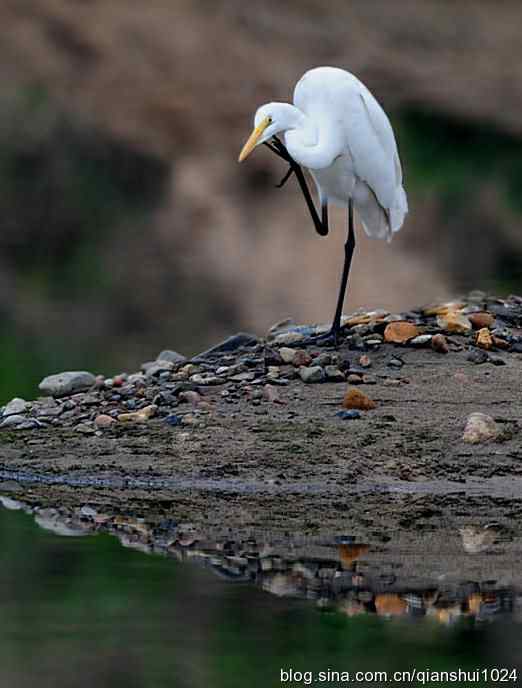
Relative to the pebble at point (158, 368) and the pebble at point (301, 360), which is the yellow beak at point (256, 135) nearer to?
the pebble at point (301, 360)

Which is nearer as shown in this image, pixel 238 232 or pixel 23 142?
pixel 238 232

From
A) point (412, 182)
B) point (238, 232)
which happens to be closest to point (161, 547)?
point (238, 232)

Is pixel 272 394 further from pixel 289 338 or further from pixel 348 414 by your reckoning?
pixel 289 338

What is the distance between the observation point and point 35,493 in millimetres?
6582

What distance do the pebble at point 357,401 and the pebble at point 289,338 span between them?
0.79 metres

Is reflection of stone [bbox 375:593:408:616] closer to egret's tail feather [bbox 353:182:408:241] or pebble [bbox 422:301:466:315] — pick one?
pebble [bbox 422:301:466:315]

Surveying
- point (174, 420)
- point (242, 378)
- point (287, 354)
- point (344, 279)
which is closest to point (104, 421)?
point (174, 420)

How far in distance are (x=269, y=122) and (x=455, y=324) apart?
1.35m

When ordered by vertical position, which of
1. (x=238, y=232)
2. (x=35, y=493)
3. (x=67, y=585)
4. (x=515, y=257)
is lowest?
(x=67, y=585)

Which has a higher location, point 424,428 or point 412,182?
point 412,182

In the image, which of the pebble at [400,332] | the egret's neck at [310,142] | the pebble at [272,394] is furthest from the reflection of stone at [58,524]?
the egret's neck at [310,142]

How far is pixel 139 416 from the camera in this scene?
7.14 metres

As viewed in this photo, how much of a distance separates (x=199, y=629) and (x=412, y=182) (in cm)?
1709

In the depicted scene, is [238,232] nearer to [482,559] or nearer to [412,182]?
[412,182]
